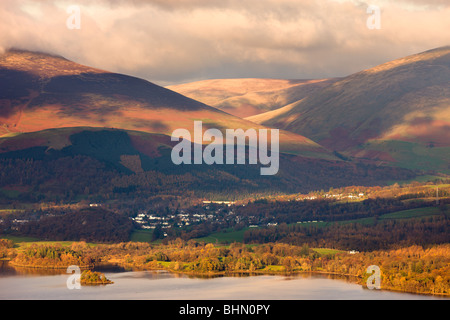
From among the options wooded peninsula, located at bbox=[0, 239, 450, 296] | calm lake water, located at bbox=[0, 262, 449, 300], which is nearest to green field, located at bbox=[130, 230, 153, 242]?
wooded peninsula, located at bbox=[0, 239, 450, 296]

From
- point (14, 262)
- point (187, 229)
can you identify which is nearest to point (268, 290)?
point (14, 262)

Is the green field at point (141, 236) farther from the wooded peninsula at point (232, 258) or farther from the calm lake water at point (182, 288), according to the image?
the calm lake water at point (182, 288)

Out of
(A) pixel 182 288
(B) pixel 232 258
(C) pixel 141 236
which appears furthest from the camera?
(C) pixel 141 236

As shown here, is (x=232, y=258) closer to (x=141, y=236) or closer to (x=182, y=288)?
(x=182, y=288)

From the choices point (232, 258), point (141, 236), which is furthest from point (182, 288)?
point (141, 236)

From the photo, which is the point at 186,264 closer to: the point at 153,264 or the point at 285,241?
the point at 153,264

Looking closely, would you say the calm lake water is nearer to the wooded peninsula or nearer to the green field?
the wooded peninsula

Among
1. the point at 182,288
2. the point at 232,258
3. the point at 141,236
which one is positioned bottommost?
the point at 182,288
